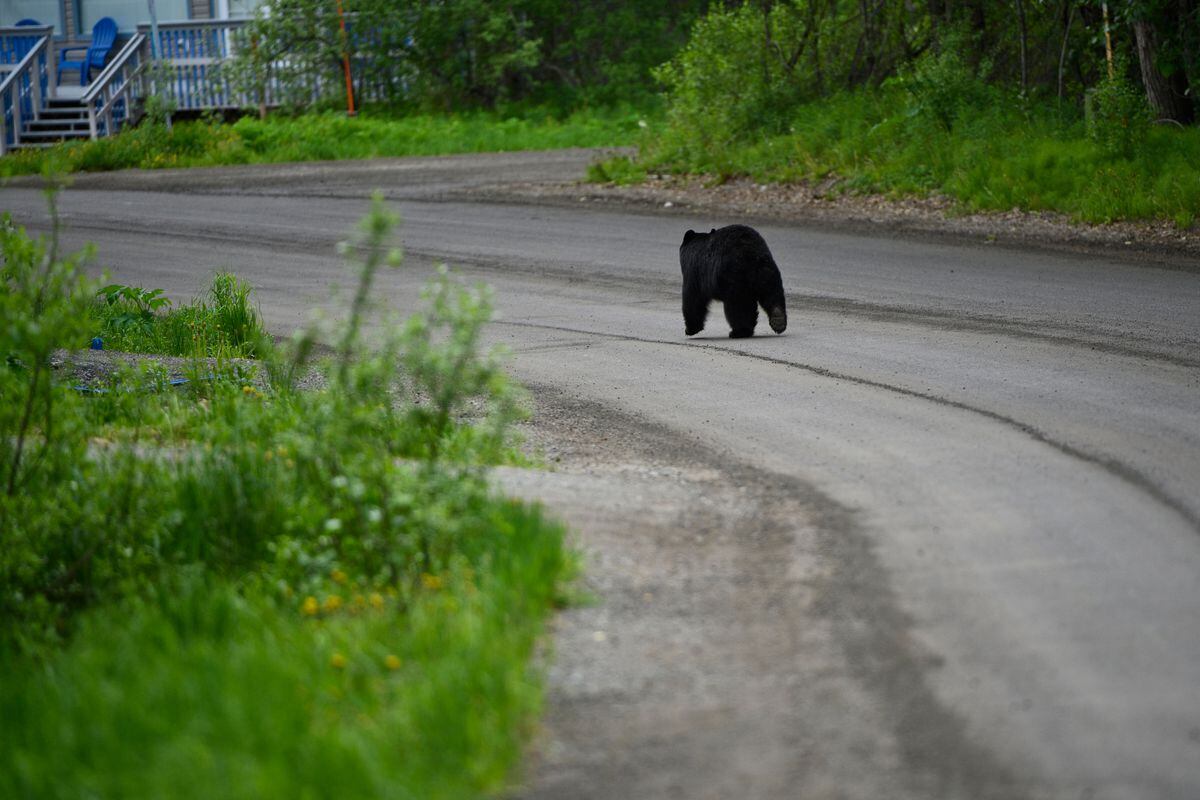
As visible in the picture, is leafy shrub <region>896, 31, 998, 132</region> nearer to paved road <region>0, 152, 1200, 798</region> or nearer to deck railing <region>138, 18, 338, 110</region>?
paved road <region>0, 152, 1200, 798</region>

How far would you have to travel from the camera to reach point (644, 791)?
438 cm

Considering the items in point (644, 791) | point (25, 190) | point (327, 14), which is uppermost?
point (327, 14)

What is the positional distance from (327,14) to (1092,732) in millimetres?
33791

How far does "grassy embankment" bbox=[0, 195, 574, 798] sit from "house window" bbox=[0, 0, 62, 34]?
3373 cm

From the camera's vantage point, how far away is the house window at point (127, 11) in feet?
126

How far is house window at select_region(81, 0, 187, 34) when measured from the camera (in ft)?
126

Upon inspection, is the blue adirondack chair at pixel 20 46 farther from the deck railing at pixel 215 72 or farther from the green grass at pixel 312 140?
the green grass at pixel 312 140

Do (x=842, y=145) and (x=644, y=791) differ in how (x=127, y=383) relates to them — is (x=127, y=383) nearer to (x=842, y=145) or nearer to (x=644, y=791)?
(x=644, y=791)

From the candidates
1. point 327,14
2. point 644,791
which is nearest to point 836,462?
point 644,791

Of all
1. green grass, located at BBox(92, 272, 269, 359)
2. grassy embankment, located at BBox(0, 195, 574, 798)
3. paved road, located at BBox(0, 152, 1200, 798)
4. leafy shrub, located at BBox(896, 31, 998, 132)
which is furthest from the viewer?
leafy shrub, located at BBox(896, 31, 998, 132)

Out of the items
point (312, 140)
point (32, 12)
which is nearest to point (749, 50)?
point (312, 140)

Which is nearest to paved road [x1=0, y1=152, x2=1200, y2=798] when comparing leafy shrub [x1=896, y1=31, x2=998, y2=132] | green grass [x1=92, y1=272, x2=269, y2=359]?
green grass [x1=92, y1=272, x2=269, y2=359]

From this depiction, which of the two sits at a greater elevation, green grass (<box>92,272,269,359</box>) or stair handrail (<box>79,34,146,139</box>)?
stair handrail (<box>79,34,146,139</box>)

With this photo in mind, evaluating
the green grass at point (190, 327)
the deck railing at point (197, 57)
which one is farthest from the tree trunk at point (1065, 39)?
the deck railing at point (197, 57)
